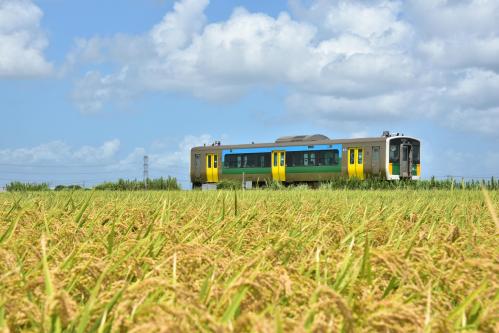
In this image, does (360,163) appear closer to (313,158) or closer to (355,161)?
(355,161)

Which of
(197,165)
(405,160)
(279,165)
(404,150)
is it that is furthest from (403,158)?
(197,165)

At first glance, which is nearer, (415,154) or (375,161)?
(375,161)

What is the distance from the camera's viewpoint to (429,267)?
7.41 feet

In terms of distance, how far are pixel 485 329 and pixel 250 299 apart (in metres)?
0.67

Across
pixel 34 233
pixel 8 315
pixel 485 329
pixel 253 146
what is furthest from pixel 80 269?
pixel 253 146

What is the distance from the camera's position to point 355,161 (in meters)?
29.3

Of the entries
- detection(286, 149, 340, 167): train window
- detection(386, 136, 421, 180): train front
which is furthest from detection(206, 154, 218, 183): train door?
detection(386, 136, 421, 180): train front

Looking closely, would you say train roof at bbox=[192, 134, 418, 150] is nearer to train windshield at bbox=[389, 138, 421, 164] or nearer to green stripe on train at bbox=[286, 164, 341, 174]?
train windshield at bbox=[389, 138, 421, 164]

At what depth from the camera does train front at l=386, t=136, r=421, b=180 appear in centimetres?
2888

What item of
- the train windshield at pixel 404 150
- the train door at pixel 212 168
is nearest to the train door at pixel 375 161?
the train windshield at pixel 404 150


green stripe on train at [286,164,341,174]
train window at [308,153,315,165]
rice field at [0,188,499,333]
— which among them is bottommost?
rice field at [0,188,499,333]

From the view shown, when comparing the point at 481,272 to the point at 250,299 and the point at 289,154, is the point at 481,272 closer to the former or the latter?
the point at 250,299

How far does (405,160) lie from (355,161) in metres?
2.67

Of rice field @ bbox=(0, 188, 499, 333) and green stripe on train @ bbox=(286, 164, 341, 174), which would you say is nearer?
rice field @ bbox=(0, 188, 499, 333)
